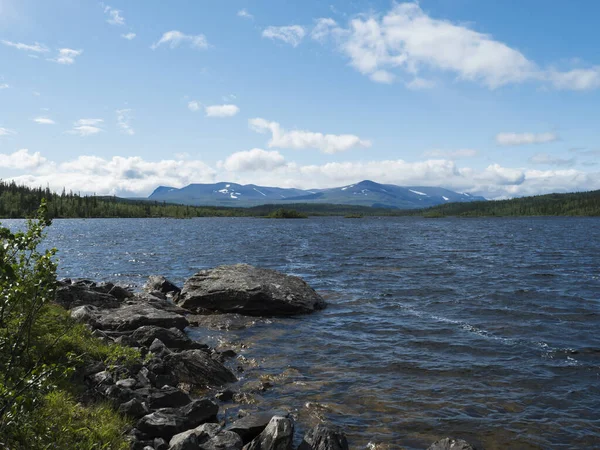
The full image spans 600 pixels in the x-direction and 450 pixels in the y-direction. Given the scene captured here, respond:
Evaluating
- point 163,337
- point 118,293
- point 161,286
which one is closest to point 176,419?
point 163,337

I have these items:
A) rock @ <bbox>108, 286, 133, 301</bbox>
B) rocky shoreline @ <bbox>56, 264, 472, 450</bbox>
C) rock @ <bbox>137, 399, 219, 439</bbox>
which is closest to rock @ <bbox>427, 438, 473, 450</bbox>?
rocky shoreline @ <bbox>56, 264, 472, 450</bbox>

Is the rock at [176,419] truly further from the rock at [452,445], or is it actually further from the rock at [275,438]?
the rock at [452,445]

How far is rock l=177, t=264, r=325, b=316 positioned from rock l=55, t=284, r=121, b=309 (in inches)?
184

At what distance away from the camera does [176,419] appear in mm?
10430

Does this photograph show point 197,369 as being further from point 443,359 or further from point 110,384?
point 443,359

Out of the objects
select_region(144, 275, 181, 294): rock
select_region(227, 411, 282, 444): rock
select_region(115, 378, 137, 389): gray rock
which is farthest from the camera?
select_region(144, 275, 181, 294): rock

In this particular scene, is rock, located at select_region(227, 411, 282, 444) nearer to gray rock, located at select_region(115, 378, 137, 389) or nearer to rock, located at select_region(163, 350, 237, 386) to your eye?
gray rock, located at select_region(115, 378, 137, 389)

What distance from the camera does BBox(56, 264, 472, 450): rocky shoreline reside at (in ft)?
32.5

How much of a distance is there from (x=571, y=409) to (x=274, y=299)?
52.6 ft

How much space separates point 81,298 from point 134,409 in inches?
587

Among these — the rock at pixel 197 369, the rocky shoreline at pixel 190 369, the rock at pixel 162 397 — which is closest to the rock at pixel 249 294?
the rocky shoreline at pixel 190 369

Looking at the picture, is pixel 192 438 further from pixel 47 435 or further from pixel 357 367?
pixel 357 367

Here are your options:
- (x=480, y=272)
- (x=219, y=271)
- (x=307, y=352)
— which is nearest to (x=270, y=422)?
(x=307, y=352)

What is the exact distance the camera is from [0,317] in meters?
6.12
